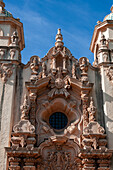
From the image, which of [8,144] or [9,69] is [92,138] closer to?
[8,144]

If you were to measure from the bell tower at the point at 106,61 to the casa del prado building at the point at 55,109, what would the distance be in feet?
0.18

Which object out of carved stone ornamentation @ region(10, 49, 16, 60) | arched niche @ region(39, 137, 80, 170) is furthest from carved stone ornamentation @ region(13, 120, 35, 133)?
carved stone ornamentation @ region(10, 49, 16, 60)

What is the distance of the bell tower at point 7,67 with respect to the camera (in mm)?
16211

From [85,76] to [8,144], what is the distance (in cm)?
629

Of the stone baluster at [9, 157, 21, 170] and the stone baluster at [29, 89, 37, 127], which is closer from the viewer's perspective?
the stone baluster at [9, 157, 21, 170]

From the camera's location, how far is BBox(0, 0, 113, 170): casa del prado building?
50.8 ft

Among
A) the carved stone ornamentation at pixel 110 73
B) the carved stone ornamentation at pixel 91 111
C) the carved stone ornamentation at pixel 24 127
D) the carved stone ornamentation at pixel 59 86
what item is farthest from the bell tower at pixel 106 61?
the carved stone ornamentation at pixel 24 127

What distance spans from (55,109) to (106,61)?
447 cm

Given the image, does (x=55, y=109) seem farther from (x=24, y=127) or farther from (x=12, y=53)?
(x=12, y=53)

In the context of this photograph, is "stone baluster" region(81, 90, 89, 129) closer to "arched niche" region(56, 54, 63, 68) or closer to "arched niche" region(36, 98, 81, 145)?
"arched niche" region(36, 98, 81, 145)

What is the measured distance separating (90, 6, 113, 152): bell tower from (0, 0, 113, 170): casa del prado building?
0.05m

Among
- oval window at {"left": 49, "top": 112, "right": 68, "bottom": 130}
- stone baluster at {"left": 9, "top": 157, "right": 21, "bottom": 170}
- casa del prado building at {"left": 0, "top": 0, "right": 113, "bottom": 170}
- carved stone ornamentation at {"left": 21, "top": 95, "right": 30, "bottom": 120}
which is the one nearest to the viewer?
stone baluster at {"left": 9, "top": 157, "right": 21, "bottom": 170}

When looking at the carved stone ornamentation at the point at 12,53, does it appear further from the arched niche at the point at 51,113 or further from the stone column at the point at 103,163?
the stone column at the point at 103,163

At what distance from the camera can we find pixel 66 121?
17641mm
